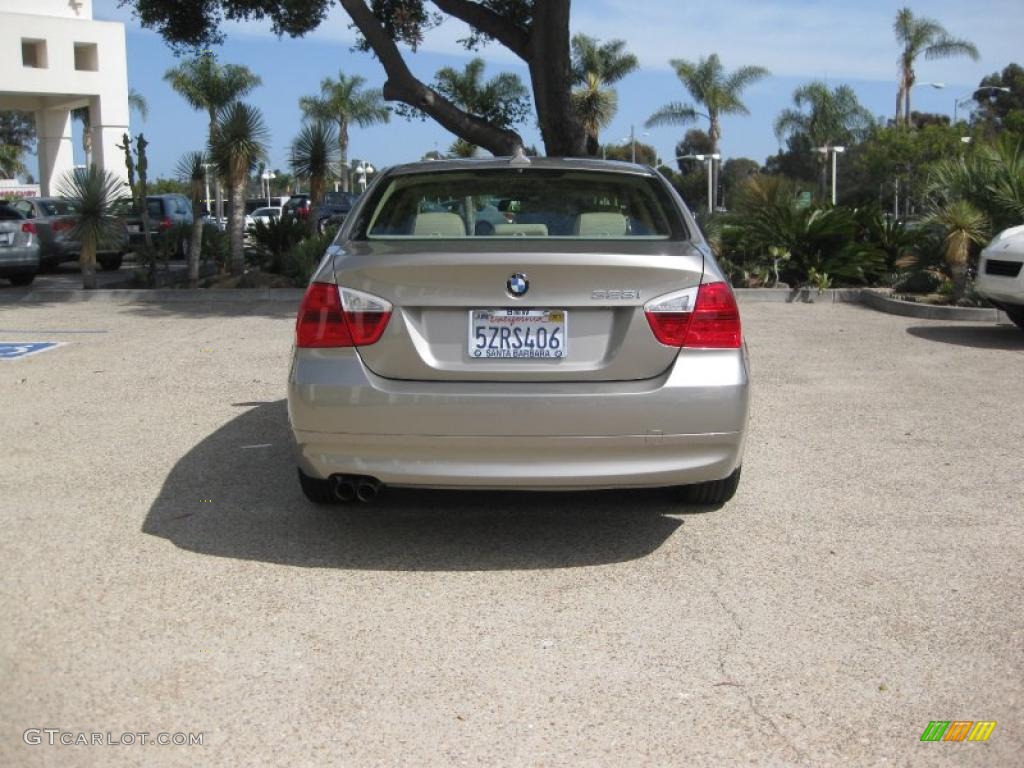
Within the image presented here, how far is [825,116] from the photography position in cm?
6122

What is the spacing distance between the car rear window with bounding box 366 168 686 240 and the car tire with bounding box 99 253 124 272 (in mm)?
19135

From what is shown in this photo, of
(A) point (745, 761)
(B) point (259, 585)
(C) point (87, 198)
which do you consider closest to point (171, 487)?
(B) point (259, 585)

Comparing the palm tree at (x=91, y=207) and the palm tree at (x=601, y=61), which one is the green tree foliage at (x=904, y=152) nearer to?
the palm tree at (x=601, y=61)

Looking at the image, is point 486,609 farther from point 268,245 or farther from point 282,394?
point 268,245

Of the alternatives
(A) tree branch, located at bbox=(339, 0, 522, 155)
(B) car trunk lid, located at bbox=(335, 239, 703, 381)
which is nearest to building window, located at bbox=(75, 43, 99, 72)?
(A) tree branch, located at bbox=(339, 0, 522, 155)

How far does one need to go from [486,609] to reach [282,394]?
4616 millimetres

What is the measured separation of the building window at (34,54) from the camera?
38241mm

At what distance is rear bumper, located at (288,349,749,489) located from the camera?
14.9 ft

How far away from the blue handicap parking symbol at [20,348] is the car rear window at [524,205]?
6.34 metres

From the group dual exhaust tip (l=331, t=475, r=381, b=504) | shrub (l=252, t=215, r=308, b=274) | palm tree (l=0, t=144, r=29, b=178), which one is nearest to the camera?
dual exhaust tip (l=331, t=475, r=381, b=504)

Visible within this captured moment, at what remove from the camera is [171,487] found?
6.08 m

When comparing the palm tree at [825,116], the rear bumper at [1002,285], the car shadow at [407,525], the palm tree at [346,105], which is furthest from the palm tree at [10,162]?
the car shadow at [407,525]

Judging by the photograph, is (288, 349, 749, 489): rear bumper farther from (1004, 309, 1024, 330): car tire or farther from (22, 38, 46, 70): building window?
(22, 38, 46, 70): building window

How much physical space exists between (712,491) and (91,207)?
13120 millimetres
